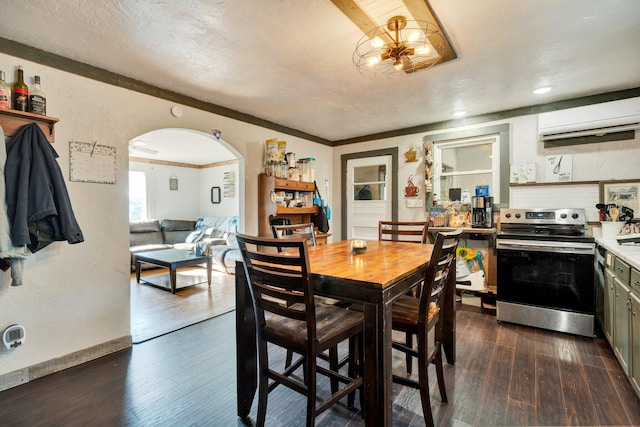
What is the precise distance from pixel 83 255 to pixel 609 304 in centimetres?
431

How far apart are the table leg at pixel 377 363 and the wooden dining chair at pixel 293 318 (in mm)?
151

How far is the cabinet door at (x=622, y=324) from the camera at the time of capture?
1.92 m

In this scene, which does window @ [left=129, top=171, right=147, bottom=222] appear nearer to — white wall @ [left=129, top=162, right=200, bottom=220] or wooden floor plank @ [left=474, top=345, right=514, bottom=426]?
white wall @ [left=129, top=162, right=200, bottom=220]

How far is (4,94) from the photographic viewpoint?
75.5 inches

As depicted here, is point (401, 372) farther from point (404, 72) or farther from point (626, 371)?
point (404, 72)

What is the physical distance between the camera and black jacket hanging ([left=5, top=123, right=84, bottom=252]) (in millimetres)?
1894

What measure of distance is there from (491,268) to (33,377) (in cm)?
446

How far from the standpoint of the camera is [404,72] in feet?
8.22

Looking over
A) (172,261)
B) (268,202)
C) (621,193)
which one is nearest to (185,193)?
(172,261)

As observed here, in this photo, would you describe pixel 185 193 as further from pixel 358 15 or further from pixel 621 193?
pixel 621 193

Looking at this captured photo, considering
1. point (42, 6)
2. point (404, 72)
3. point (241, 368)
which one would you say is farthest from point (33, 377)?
point (404, 72)

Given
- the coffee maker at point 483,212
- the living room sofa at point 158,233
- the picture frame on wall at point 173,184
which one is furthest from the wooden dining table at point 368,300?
the picture frame on wall at point 173,184

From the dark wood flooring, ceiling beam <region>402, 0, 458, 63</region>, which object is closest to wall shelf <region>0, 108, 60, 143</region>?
the dark wood flooring

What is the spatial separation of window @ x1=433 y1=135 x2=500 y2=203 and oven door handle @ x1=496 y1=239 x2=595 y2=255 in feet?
3.38
